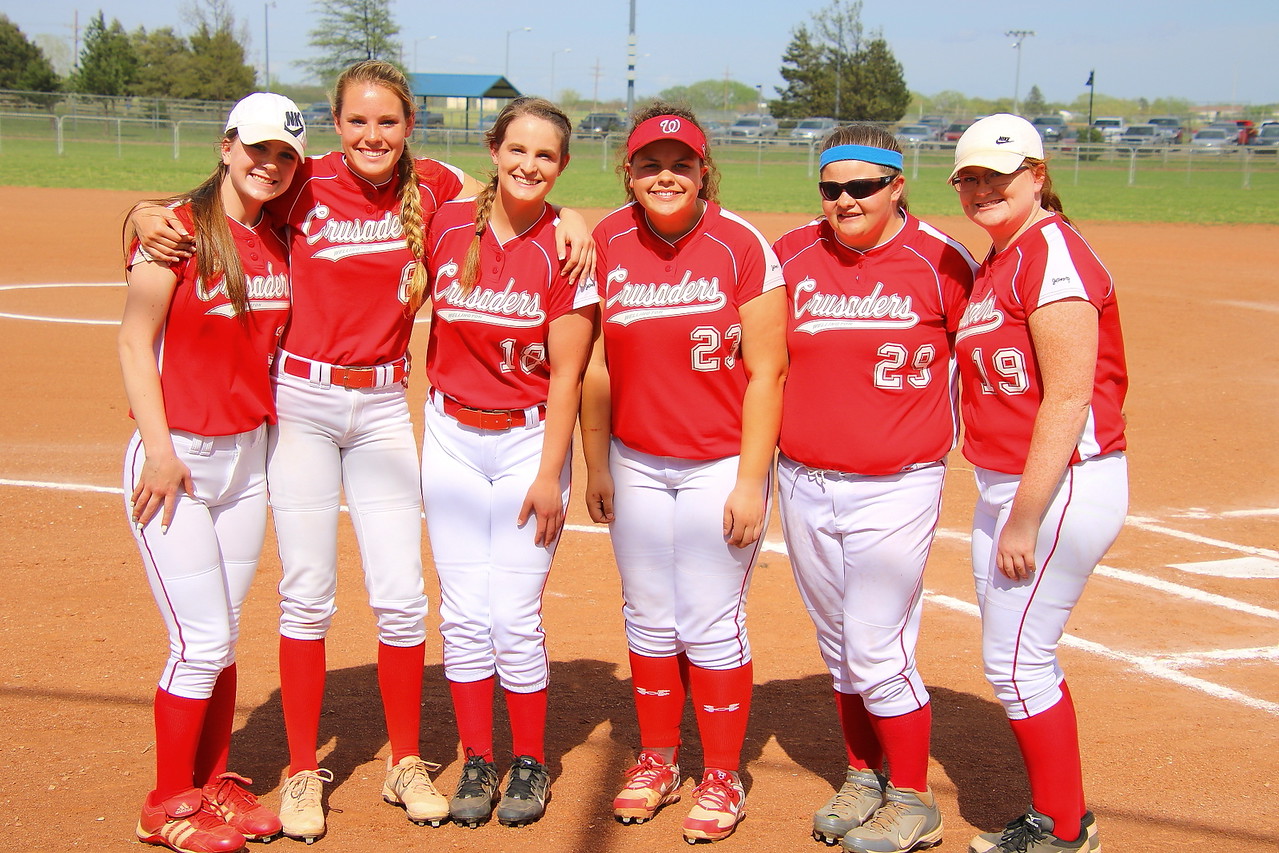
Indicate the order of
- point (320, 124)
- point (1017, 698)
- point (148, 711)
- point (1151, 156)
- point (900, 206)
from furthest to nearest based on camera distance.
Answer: point (1151, 156)
point (320, 124)
point (148, 711)
point (900, 206)
point (1017, 698)

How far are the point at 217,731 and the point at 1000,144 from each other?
288 cm

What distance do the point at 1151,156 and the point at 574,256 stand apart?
42.7 meters

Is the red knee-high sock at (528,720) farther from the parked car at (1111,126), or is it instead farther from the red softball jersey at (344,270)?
the parked car at (1111,126)

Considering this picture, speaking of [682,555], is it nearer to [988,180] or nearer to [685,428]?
[685,428]

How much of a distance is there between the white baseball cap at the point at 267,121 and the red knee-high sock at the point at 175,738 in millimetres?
1635

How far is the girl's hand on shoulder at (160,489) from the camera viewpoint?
3180 millimetres

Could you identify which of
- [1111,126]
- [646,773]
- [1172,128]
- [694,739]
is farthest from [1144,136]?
[646,773]

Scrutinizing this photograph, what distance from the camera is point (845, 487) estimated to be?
10.9 feet

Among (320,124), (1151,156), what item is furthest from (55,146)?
(1151,156)

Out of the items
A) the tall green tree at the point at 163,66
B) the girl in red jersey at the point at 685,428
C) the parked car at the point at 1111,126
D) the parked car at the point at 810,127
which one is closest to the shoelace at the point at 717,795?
the girl in red jersey at the point at 685,428

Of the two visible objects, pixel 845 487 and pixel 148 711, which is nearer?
pixel 845 487

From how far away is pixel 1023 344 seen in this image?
10.1 feet

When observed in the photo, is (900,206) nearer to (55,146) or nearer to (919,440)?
(919,440)

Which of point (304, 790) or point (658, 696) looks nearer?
point (304, 790)
